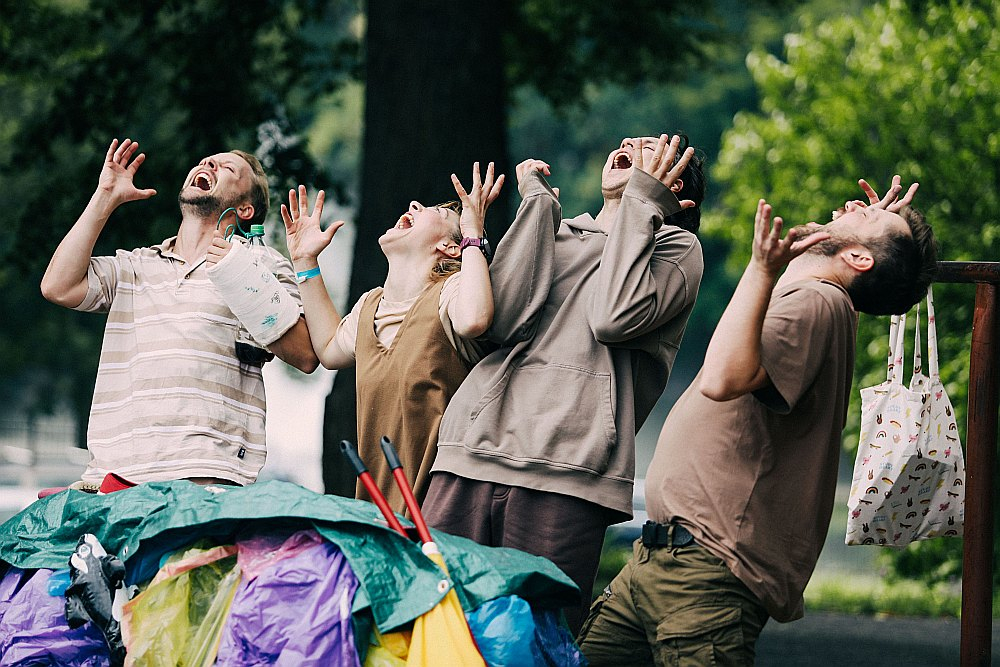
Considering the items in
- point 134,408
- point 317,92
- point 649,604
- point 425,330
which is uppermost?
point 317,92

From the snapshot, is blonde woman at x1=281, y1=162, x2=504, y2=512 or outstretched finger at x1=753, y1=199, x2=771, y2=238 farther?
blonde woman at x1=281, y1=162, x2=504, y2=512

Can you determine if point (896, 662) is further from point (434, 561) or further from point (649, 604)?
point (434, 561)

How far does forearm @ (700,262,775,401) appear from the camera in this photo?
Result: 340 cm

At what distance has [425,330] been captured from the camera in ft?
14.3

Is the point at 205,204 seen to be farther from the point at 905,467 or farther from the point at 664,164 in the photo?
the point at 905,467

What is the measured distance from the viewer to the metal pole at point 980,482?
467cm

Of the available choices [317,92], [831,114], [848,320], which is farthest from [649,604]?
[831,114]

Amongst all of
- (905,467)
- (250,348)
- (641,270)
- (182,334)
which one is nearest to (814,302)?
(641,270)

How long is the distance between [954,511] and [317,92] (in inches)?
338

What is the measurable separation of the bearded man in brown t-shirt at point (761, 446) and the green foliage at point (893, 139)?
292 inches

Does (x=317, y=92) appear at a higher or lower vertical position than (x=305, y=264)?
higher

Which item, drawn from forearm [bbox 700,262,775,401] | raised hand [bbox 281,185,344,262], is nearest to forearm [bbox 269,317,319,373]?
raised hand [bbox 281,185,344,262]

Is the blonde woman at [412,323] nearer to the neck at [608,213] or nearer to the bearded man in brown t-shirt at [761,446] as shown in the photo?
the neck at [608,213]

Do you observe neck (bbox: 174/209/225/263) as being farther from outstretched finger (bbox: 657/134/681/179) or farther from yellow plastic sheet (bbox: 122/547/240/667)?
outstretched finger (bbox: 657/134/681/179)
